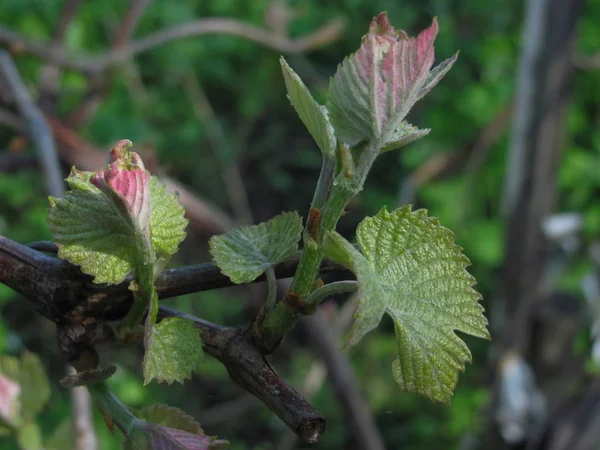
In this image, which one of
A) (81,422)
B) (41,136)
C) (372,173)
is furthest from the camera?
(372,173)

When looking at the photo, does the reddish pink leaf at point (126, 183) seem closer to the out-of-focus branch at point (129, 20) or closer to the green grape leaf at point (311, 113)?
the green grape leaf at point (311, 113)

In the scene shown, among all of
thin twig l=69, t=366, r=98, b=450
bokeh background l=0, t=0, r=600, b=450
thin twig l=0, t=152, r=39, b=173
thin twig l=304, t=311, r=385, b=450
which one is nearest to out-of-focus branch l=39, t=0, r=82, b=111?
bokeh background l=0, t=0, r=600, b=450

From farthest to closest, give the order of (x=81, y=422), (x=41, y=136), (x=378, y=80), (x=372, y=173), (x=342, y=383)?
(x=372, y=173) → (x=342, y=383) → (x=41, y=136) → (x=81, y=422) → (x=378, y=80)

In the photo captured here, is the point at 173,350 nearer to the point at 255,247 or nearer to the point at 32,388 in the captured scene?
the point at 255,247

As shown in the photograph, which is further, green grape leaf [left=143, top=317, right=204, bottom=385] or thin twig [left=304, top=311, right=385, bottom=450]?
thin twig [left=304, top=311, right=385, bottom=450]

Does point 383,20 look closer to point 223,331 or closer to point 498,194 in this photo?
point 223,331

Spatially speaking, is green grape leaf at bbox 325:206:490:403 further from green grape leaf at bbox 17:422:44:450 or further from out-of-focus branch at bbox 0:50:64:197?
out-of-focus branch at bbox 0:50:64:197

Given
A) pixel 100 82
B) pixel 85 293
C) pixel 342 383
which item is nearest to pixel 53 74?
pixel 100 82
